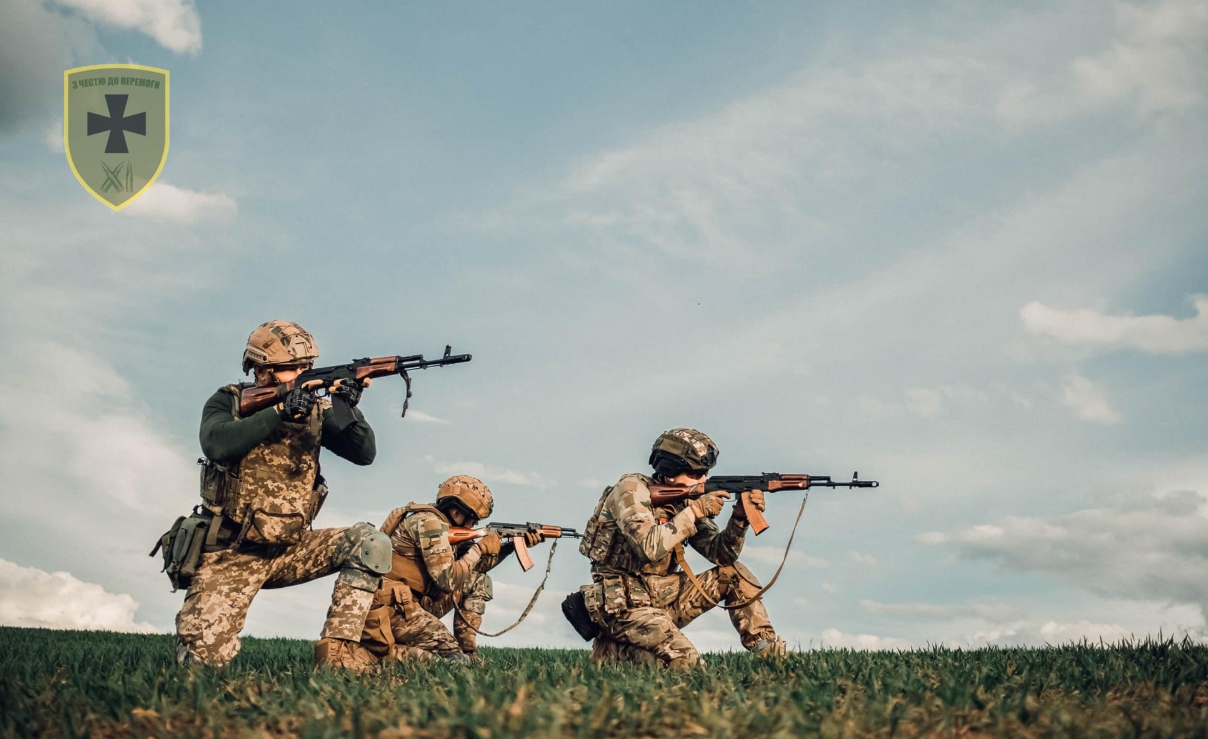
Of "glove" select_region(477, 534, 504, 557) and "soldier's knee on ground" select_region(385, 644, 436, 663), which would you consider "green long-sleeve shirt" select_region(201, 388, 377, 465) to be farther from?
"glove" select_region(477, 534, 504, 557)

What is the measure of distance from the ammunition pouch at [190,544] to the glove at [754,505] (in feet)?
14.5

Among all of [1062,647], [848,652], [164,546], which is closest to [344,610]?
[164,546]

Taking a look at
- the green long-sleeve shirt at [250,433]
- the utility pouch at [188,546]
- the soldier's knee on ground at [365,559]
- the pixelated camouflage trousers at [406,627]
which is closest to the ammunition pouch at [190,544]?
the utility pouch at [188,546]

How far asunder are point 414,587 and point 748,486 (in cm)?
330

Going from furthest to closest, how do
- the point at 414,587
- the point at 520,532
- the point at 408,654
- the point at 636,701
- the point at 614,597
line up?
1. the point at 520,532
2. the point at 414,587
3. the point at 408,654
4. the point at 614,597
5. the point at 636,701

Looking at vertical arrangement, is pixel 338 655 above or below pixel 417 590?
below

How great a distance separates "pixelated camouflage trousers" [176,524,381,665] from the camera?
778 cm

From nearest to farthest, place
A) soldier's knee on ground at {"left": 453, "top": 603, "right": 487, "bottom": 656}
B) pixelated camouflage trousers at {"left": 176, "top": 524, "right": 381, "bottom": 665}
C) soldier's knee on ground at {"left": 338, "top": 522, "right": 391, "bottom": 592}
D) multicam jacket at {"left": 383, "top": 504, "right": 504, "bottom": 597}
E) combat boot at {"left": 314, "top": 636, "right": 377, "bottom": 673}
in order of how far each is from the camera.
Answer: combat boot at {"left": 314, "top": 636, "right": 377, "bottom": 673} < pixelated camouflage trousers at {"left": 176, "top": 524, "right": 381, "bottom": 665} < soldier's knee on ground at {"left": 338, "top": 522, "right": 391, "bottom": 592} < multicam jacket at {"left": 383, "top": 504, "right": 504, "bottom": 597} < soldier's knee on ground at {"left": 453, "top": 603, "right": 487, "bottom": 656}

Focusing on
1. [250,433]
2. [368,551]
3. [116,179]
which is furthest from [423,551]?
[116,179]

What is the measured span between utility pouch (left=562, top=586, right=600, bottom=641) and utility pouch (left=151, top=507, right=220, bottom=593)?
2973 millimetres

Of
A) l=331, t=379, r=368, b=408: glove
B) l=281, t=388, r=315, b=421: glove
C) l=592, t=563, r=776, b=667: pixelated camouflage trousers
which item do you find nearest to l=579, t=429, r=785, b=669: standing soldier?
l=592, t=563, r=776, b=667: pixelated camouflage trousers

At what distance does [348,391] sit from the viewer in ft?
27.0

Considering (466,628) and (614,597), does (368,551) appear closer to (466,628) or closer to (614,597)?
(614,597)

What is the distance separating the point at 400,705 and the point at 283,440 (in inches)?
147
